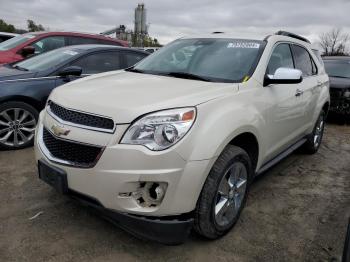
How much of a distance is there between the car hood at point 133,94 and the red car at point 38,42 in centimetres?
434

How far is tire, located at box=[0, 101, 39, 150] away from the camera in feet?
A: 15.4

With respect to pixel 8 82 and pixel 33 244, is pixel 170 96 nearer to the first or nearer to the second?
pixel 33 244

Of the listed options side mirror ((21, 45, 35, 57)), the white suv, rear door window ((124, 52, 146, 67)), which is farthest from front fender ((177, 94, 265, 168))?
side mirror ((21, 45, 35, 57))

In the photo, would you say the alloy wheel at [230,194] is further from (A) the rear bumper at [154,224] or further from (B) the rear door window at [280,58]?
(B) the rear door window at [280,58]

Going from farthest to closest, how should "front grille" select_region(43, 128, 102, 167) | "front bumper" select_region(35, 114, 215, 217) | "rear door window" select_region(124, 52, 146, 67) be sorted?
"rear door window" select_region(124, 52, 146, 67)
"front grille" select_region(43, 128, 102, 167)
"front bumper" select_region(35, 114, 215, 217)

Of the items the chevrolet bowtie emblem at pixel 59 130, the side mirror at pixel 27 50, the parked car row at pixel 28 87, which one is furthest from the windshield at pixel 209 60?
the side mirror at pixel 27 50

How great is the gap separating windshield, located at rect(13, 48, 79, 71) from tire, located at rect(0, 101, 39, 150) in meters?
0.72

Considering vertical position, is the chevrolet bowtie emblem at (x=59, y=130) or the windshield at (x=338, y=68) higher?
the chevrolet bowtie emblem at (x=59, y=130)

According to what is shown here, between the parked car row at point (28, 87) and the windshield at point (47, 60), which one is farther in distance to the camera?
the windshield at point (47, 60)

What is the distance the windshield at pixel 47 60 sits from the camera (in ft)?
17.3

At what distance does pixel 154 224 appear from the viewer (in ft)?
8.13

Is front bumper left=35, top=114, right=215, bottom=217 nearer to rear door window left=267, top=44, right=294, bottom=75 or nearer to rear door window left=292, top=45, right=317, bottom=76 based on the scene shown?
rear door window left=267, top=44, right=294, bottom=75

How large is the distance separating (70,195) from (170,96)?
103cm

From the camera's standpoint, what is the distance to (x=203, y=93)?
2836 millimetres
